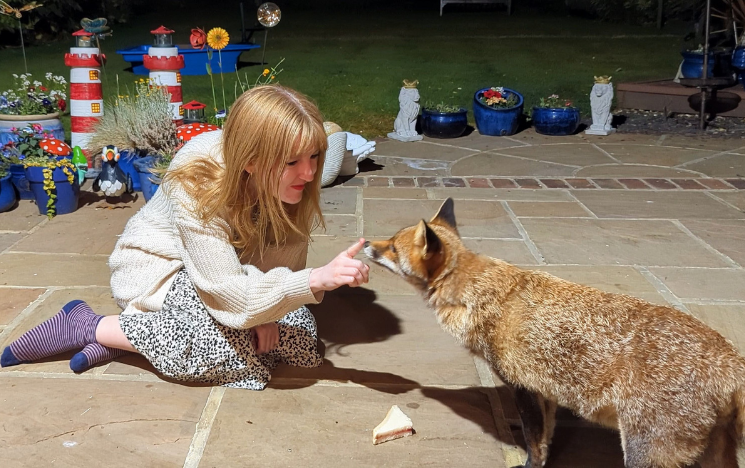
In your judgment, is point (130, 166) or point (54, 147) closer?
point (54, 147)

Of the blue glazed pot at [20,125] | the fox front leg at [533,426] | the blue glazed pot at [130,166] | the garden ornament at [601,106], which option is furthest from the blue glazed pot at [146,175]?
the garden ornament at [601,106]

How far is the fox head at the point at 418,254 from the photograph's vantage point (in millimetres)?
2971

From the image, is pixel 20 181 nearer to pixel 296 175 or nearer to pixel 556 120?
pixel 296 175

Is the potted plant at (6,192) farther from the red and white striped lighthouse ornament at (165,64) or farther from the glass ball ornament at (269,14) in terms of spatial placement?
the glass ball ornament at (269,14)

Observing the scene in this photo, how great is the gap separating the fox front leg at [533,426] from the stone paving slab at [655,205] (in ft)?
13.0

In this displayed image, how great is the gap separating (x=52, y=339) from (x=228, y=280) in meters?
1.24

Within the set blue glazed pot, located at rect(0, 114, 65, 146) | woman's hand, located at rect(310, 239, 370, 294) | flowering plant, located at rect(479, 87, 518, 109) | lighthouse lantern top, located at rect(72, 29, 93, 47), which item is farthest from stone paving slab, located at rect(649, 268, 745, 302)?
blue glazed pot, located at rect(0, 114, 65, 146)

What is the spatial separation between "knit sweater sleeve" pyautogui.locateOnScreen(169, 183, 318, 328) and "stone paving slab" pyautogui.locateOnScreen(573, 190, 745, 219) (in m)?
4.12

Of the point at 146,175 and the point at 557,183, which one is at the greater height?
the point at 146,175

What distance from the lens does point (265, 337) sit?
3.62 metres

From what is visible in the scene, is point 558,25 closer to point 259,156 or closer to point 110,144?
point 110,144

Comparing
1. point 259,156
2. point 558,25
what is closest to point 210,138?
point 259,156

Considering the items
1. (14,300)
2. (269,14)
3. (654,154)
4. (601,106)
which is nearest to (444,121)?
(601,106)

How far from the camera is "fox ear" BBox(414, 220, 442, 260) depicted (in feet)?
9.45
